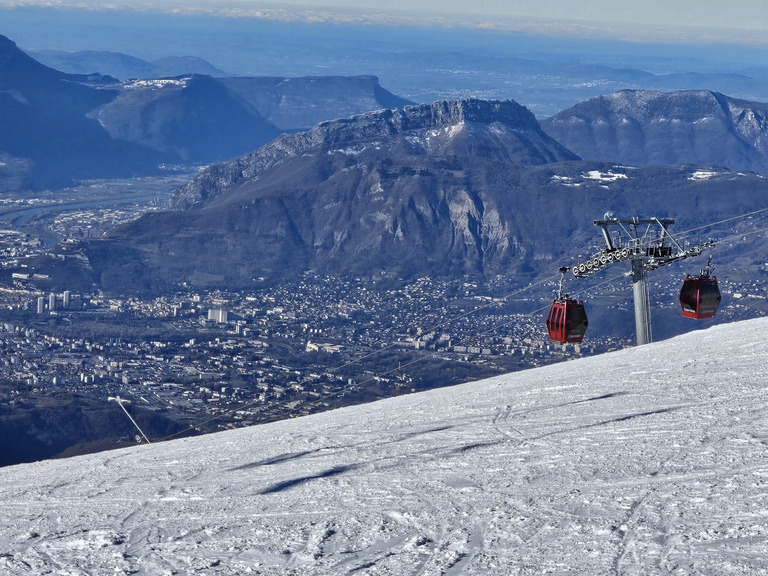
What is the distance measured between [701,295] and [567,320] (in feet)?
7.25

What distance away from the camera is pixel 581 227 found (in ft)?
275

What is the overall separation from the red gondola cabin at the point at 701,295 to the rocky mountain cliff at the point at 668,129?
118804 millimetres

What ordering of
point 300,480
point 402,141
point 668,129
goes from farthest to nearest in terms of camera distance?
1. point 668,129
2. point 402,141
3. point 300,480

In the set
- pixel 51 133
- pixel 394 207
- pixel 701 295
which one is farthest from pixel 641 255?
pixel 51 133

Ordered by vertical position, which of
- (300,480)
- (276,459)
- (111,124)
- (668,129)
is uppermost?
(300,480)

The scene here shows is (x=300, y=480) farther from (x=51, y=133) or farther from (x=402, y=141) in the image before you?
(x=51, y=133)

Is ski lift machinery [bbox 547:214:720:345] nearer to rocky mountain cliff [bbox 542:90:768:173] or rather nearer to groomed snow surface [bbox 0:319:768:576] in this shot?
groomed snow surface [bbox 0:319:768:576]

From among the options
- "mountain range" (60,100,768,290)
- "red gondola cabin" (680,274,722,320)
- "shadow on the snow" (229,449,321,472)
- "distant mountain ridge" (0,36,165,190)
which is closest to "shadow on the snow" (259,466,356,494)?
"shadow on the snow" (229,449,321,472)

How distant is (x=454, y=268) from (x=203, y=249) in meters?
19.1

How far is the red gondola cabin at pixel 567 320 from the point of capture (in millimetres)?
16891

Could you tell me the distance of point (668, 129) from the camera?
5640 inches

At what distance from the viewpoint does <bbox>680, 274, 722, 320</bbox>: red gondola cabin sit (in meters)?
17.1

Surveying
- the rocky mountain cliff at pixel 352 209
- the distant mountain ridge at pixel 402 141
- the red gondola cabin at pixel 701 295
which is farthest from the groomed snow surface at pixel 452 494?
the distant mountain ridge at pixel 402 141

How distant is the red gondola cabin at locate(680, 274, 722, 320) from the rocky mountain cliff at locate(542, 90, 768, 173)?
118804mm
